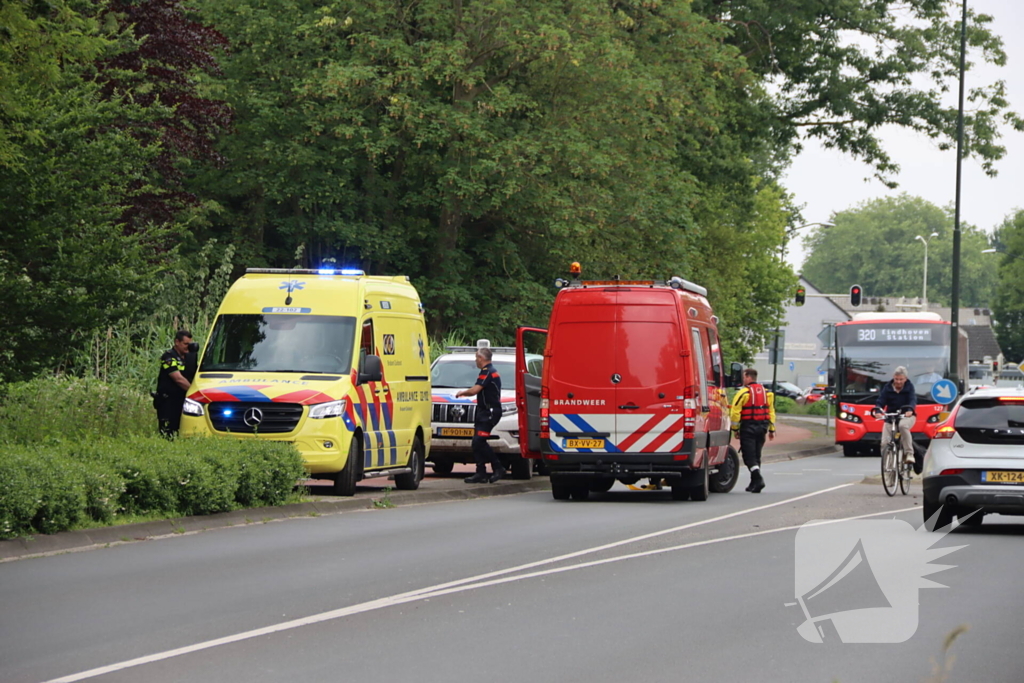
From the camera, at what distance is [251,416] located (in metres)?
18.6

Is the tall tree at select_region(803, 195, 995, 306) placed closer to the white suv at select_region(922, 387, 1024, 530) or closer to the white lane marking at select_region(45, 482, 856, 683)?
the white suv at select_region(922, 387, 1024, 530)

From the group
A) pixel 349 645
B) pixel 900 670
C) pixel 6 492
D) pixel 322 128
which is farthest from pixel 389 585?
pixel 322 128

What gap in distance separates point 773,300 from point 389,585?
62348 millimetres

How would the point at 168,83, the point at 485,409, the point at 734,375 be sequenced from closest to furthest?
1. the point at 485,409
2. the point at 734,375
3. the point at 168,83

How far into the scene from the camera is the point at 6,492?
12.3m

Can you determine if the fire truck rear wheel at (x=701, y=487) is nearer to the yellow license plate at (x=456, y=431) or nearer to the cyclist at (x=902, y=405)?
the cyclist at (x=902, y=405)

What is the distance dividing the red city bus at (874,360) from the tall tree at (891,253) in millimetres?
125914

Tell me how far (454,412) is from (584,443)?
4854 mm

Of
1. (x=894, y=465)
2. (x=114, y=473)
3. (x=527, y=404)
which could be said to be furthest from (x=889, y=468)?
(x=114, y=473)

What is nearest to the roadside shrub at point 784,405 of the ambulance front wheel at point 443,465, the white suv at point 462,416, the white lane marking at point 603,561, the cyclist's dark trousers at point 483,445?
the ambulance front wheel at point 443,465

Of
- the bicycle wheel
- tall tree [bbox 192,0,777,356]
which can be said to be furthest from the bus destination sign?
the bicycle wheel

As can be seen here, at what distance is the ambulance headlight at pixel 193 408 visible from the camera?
18.7 m

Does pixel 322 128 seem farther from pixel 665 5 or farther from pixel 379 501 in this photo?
pixel 379 501

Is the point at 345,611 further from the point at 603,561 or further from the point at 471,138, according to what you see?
the point at 471,138
